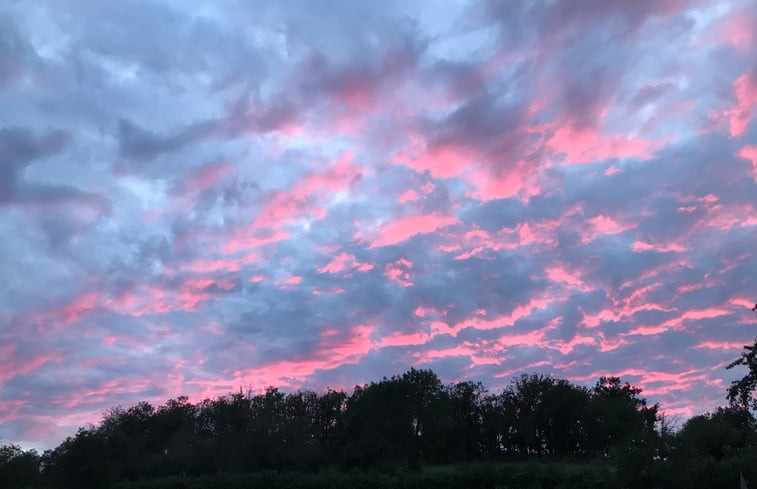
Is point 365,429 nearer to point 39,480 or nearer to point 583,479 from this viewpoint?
point 39,480

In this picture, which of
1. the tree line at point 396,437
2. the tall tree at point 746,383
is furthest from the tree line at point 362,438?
the tall tree at point 746,383

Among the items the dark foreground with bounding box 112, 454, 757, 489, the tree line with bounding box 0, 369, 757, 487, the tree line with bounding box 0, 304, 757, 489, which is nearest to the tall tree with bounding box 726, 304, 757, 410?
the dark foreground with bounding box 112, 454, 757, 489

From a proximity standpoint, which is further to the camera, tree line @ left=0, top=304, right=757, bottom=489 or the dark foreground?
tree line @ left=0, top=304, right=757, bottom=489

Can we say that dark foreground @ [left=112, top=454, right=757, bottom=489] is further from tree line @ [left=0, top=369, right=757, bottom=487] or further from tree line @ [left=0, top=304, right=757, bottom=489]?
tree line @ [left=0, top=369, right=757, bottom=487]

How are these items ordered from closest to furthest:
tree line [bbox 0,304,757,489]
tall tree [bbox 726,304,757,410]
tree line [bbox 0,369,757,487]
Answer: tall tree [bbox 726,304,757,410]
tree line [bbox 0,304,757,489]
tree line [bbox 0,369,757,487]

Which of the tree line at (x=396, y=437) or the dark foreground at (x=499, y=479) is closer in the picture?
the dark foreground at (x=499, y=479)

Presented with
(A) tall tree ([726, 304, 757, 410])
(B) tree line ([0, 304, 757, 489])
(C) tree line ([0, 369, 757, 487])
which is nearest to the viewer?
(A) tall tree ([726, 304, 757, 410])

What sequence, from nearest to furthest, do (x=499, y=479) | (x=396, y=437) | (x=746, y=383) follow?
(x=746, y=383)
(x=499, y=479)
(x=396, y=437)

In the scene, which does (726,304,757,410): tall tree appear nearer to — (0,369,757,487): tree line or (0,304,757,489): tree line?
(0,304,757,489): tree line

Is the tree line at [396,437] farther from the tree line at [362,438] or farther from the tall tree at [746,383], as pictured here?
the tall tree at [746,383]

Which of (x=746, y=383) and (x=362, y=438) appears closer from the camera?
(x=746, y=383)

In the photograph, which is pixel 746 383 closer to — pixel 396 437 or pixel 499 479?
pixel 499 479

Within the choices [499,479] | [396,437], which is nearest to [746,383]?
[499,479]

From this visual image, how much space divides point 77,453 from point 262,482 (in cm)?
2292
